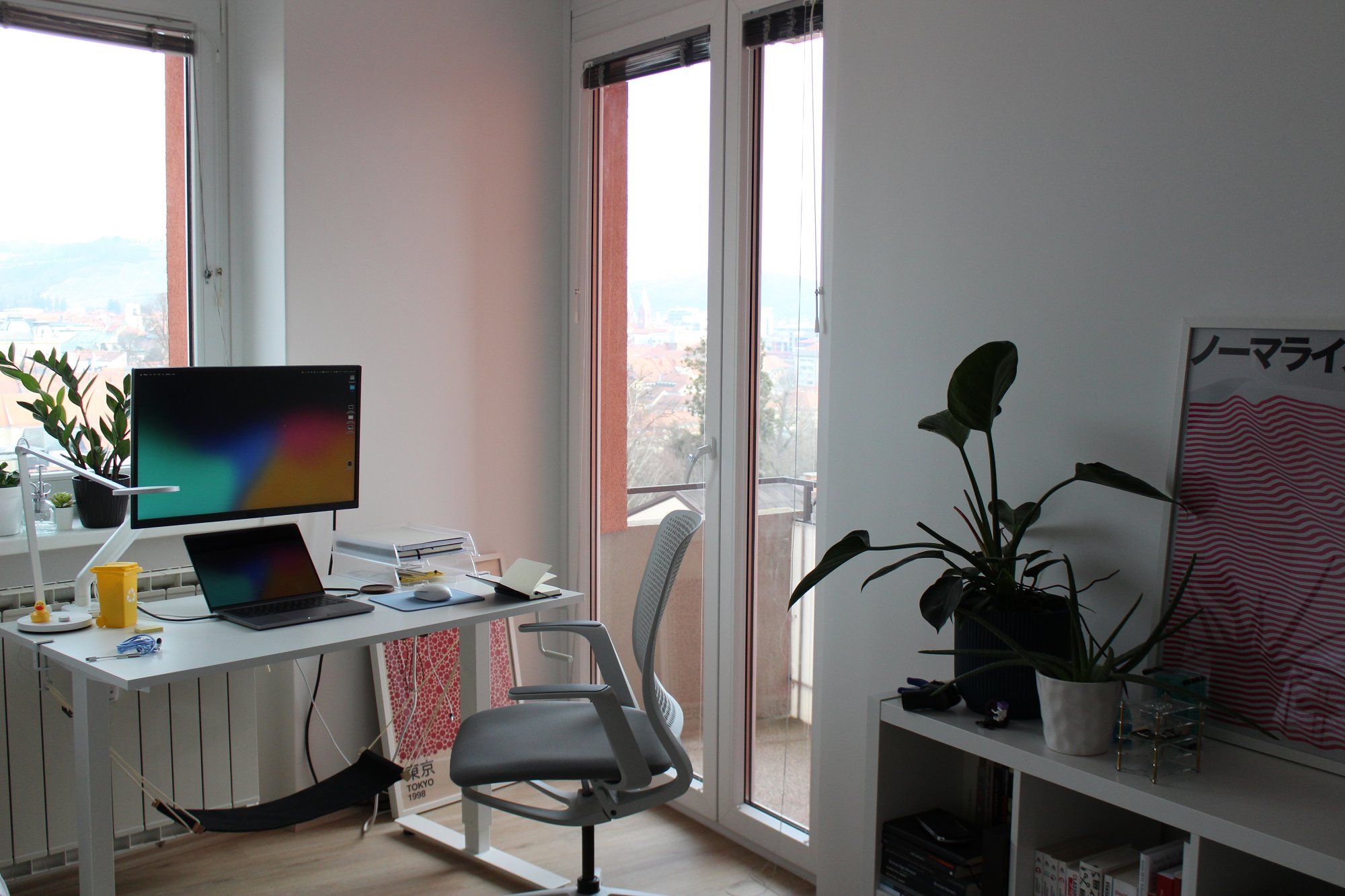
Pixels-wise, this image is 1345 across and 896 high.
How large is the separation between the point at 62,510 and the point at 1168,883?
272 cm

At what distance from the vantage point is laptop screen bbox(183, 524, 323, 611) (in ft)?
8.77

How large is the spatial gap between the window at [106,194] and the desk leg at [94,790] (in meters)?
1.07

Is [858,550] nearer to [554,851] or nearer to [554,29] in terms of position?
[554,851]

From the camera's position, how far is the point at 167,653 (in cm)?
232

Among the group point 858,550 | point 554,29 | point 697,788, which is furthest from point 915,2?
point 697,788

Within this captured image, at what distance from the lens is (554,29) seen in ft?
12.0

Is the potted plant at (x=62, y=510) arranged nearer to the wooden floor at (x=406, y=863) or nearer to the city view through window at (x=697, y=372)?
the wooden floor at (x=406, y=863)

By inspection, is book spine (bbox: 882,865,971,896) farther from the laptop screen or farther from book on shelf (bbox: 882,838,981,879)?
the laptop screen

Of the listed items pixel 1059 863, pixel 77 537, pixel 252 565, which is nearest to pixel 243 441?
pixel 252 565

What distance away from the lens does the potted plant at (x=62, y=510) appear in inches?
113

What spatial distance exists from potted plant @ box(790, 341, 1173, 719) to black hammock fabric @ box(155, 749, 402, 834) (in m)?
1.39

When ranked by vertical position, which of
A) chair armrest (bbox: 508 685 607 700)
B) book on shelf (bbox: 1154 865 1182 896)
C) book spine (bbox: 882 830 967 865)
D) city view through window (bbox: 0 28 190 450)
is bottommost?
book spine (bbox: 882 830 967 865)

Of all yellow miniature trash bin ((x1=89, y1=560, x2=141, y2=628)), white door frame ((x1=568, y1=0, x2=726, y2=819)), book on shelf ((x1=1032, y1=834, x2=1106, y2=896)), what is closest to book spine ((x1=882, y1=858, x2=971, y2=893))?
book on shelf ((x1=1032, y1=834, x2=1106, y2=896))

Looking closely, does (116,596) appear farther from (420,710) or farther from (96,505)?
(420,710)
